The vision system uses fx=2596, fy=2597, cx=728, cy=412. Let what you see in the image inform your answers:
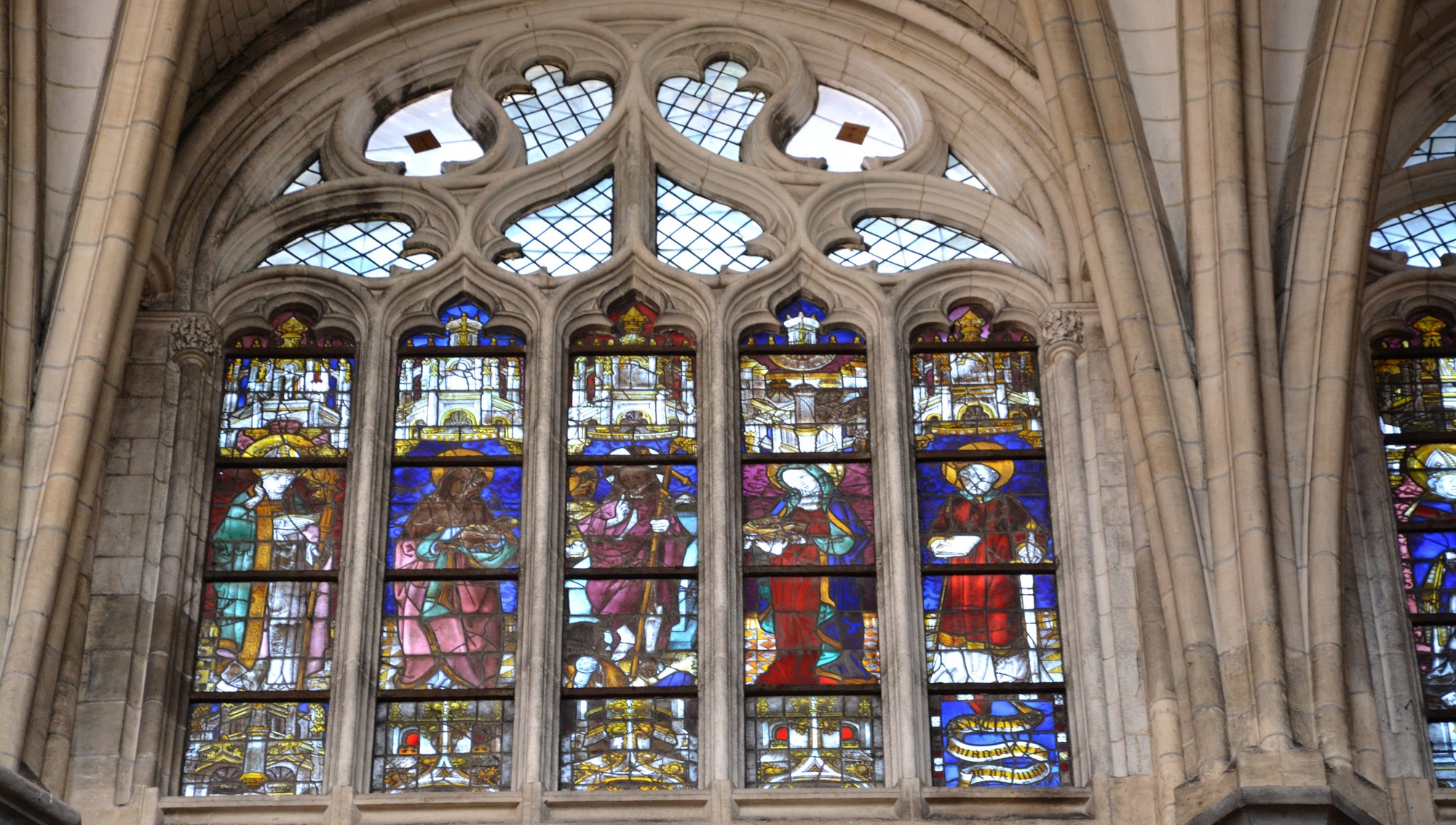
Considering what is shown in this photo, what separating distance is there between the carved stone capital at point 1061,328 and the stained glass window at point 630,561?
6.63 feet

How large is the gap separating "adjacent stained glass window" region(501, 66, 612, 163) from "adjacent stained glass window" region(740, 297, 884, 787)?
192 centimetres

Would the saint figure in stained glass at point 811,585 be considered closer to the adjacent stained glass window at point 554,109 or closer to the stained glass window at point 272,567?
the stained glass window at point 272,567

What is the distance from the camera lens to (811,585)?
1402cm

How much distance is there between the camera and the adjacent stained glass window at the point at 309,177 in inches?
622

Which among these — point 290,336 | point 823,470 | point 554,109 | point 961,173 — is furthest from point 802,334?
point 290,336

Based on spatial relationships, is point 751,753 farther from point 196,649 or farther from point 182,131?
point 182,131

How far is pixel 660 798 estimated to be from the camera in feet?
42.8

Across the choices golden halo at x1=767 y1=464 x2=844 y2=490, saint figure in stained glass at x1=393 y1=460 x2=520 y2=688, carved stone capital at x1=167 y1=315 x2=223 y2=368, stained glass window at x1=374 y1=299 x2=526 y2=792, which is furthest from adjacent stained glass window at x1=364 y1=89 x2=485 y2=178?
golden halo at x1=767 y1=464 x2=844 y2=490

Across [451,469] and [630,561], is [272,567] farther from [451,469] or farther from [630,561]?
[630,561]

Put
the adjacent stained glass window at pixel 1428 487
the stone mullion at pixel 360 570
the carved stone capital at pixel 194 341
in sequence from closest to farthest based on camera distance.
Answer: the stone mullion at pixel 360 570, the adjacent stained glass window at pixel 1428 487, the carved stone capital at pixel 194 341

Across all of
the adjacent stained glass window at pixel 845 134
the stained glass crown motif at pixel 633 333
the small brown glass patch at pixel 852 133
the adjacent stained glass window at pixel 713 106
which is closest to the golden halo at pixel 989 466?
the stained glass crown motif at pixel 633 333

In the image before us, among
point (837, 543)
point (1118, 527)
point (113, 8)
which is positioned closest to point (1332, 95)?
point (1118, 527)

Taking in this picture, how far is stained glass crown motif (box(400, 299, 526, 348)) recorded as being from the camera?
15.0 meters

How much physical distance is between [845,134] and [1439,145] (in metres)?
3.61
